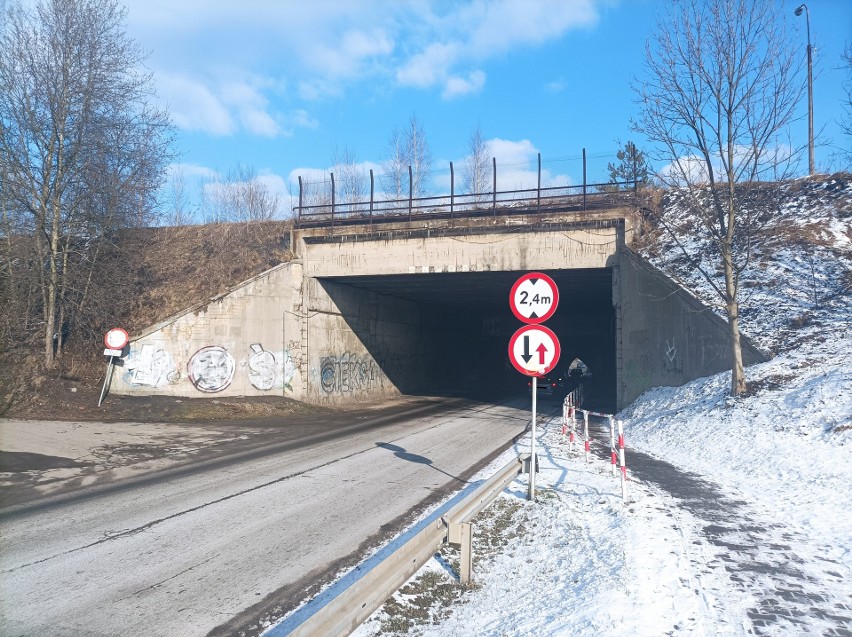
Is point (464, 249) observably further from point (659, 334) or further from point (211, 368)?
point (211, 368)

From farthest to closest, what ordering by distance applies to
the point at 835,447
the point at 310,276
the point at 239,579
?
the point at 310,276 → the point at 835,447 → the point at 239,579

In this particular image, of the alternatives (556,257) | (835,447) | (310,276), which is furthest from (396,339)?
(835,447)

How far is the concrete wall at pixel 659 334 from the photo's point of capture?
51.1 ft

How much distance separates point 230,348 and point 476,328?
74.9 ft

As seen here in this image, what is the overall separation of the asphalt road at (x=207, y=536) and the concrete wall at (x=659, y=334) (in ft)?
24.4

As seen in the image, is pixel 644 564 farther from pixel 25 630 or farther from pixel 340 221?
pixel 340 221

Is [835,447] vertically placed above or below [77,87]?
below

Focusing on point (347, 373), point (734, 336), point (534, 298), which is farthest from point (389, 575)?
point (347, 373)

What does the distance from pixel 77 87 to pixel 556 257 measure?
16644mm

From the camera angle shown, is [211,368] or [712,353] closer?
[712,353]

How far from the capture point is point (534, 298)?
7.84 meters

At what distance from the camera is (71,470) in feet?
33.8

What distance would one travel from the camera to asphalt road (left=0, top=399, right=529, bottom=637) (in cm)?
471

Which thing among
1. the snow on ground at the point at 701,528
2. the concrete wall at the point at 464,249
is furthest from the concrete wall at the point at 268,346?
the snow on ground at the point at 701,528
